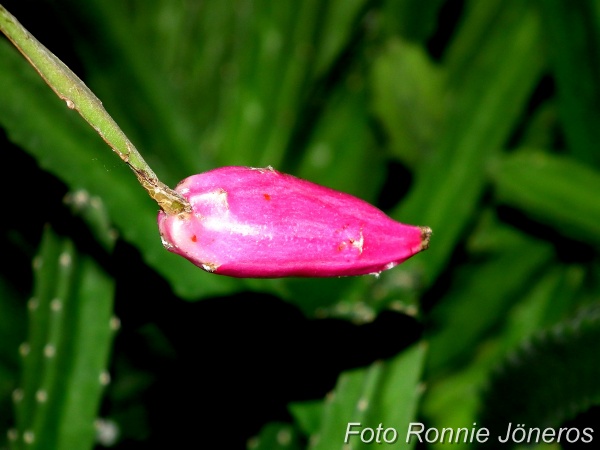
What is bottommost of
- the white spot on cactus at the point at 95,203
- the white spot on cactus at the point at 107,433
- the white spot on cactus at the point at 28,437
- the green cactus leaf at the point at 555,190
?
the white spot on cactus at the point at 28,437

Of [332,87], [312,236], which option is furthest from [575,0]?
[312,236]

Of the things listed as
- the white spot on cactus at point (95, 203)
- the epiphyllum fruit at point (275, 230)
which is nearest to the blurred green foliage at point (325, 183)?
the white spot on cactus at point (95, 203)

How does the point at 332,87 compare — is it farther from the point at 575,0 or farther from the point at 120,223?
the point at 120,223

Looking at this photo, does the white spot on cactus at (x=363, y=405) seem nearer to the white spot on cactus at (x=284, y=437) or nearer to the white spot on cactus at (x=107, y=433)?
the white spot on cactus at (x=284, y=437)

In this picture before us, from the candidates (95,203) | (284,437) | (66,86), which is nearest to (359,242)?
(66,86)

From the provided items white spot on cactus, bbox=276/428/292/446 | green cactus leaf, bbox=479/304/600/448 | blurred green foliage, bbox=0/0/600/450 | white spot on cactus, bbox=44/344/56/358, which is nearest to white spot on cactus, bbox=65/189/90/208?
blurred green foliage, bbox=0/0/600/450

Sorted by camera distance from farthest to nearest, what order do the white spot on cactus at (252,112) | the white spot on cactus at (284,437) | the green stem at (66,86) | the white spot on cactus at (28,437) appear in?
the white spot on cactus at (252,112), the white spot on cactus at (284,437), the white spot on cactus at (28,437), the green stem at (66,86)

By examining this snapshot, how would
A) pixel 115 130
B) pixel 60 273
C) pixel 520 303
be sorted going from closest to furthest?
pixel 115 130 → pixel 60 273 → pixel 520 303
